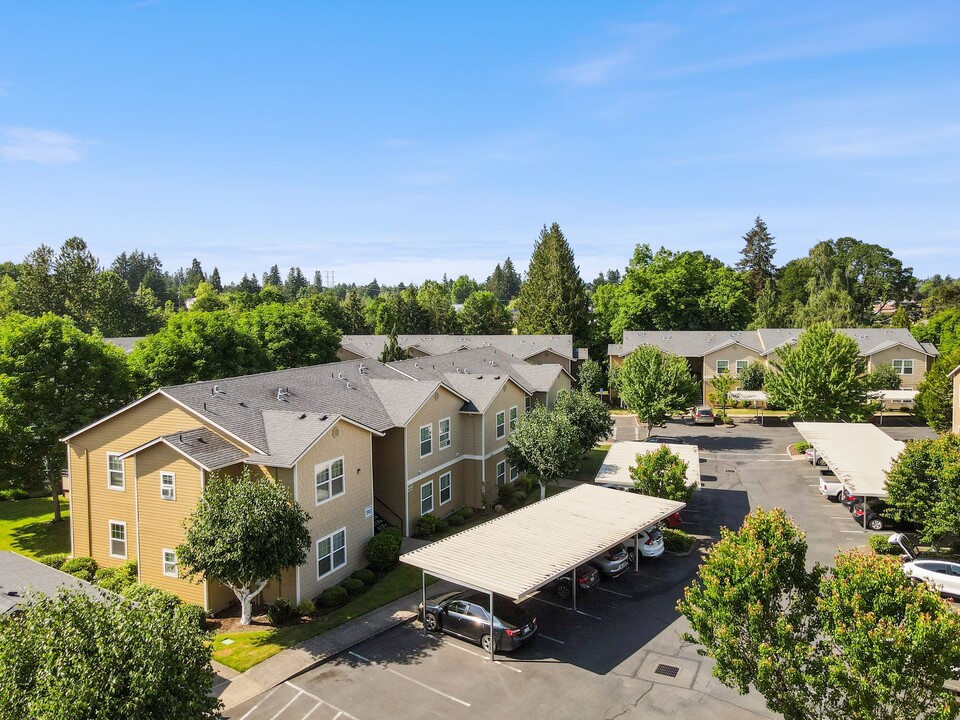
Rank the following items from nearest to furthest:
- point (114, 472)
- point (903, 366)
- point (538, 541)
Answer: point (538, 541)
point (114, 472)
point (903, 366)

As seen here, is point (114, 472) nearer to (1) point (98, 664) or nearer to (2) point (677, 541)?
(1) point (98, 664)

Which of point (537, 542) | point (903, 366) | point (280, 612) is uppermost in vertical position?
point (903, 366)

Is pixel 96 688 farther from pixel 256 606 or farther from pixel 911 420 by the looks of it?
pixel 911 420

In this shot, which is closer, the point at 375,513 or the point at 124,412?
the point at 124,412

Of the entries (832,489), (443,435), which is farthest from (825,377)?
(443,435)

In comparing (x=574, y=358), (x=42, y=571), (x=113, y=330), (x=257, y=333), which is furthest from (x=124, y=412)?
(x=113, y=330)

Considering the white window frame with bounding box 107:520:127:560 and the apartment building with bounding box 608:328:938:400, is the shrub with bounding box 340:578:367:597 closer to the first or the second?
the white window frame with bounding box 107:520:127:560
